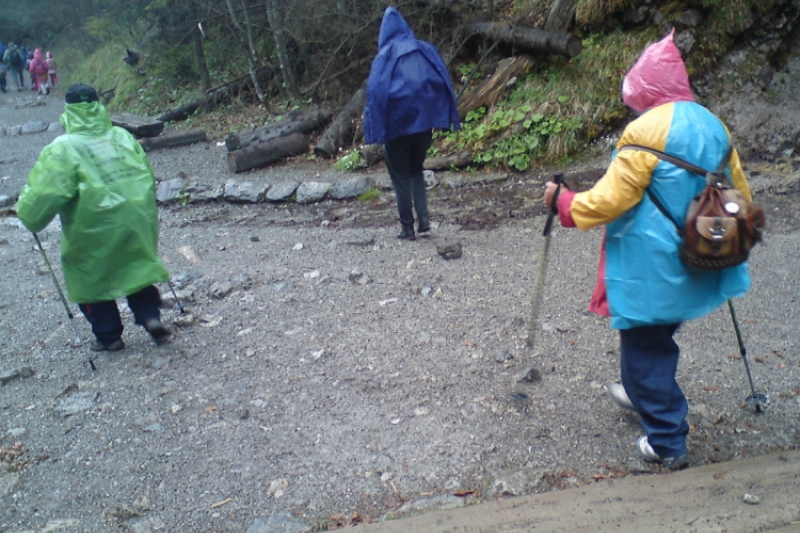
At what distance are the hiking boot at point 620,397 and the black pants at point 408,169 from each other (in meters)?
3.29

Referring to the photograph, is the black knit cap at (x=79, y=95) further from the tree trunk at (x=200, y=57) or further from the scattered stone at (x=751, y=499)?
the tree trunk at (x=200, y=57)

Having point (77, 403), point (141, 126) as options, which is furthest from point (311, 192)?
point (141, 126)

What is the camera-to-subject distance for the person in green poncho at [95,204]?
4.36 meters

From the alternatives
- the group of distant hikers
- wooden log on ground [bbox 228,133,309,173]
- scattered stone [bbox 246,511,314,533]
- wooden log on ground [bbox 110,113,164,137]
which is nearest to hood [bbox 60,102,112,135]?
scattered stone [bbox 246,511,314,533]

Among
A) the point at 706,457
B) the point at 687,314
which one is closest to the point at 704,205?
the point at 687,314

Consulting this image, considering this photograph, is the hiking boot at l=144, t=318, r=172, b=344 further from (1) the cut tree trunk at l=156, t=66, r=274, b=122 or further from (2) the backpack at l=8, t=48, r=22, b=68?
(2) the backpack at l=8, t=48, r=22, b=68

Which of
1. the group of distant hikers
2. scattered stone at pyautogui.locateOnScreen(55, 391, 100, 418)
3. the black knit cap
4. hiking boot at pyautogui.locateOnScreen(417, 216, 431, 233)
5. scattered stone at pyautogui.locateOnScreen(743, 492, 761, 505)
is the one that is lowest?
scattered stone at pyautogui.locateOnScreen(743, 492, 761, 505)

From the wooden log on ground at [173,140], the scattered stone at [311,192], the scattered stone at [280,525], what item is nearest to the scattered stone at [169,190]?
the scattered stone at [311,192]

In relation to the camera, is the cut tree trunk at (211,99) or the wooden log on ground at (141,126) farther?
the cut tree trunk at (211,99)

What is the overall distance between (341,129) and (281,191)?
98.4 inches

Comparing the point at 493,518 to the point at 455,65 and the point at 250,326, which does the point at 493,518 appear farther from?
the point at 455,65

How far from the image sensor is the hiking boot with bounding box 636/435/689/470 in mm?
3191

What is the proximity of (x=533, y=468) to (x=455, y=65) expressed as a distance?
8.95 meters

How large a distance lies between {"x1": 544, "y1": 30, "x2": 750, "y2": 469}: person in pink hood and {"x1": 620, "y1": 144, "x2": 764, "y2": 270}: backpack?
4 cm
